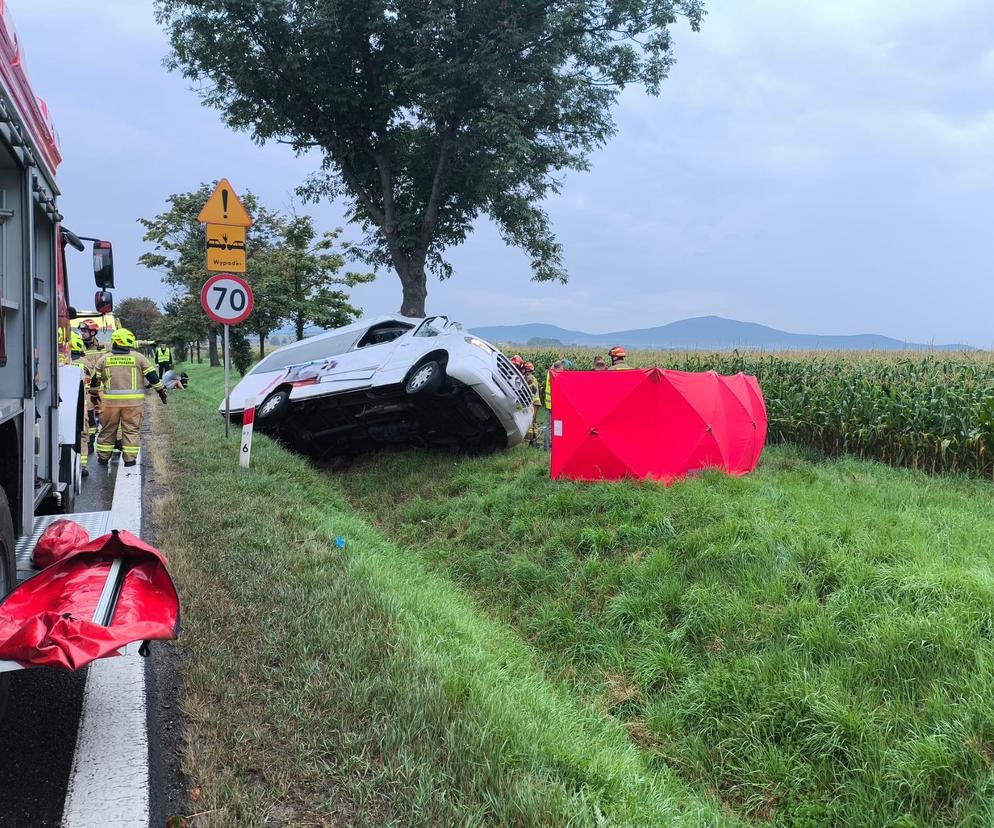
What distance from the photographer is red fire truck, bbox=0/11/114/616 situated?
3.56 meters

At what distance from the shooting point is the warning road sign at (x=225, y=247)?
9641mm

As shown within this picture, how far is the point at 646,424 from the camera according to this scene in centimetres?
744

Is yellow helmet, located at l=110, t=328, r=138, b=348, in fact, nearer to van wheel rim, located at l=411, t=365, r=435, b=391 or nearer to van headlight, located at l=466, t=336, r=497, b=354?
van wheel rim, located at l=411, t=365, r=435, b=391

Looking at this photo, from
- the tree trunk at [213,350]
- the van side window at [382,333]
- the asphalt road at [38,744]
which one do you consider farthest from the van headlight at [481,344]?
the tree trunk at [213,350]

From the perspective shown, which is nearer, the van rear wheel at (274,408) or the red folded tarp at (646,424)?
the red folded tarp at (646,424)

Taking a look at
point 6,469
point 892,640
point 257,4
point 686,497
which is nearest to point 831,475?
point 686,497

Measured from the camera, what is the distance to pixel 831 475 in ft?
26.9

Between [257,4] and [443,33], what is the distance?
4099 mm

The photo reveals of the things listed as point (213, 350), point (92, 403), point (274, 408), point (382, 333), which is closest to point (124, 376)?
point (92, 403)

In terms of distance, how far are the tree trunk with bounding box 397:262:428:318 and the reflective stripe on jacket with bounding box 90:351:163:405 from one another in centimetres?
954

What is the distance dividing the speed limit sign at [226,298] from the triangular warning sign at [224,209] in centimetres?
78

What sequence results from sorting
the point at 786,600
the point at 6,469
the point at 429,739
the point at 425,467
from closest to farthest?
the point at 429,739
the point at 6,469
the point at 786,600
the point at 425,467

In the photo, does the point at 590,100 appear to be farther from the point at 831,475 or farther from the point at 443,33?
the point at 831,475

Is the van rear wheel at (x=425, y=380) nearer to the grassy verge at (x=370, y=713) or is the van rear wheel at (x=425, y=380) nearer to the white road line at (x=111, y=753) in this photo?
the grassy verge at (x=370, y=713)
